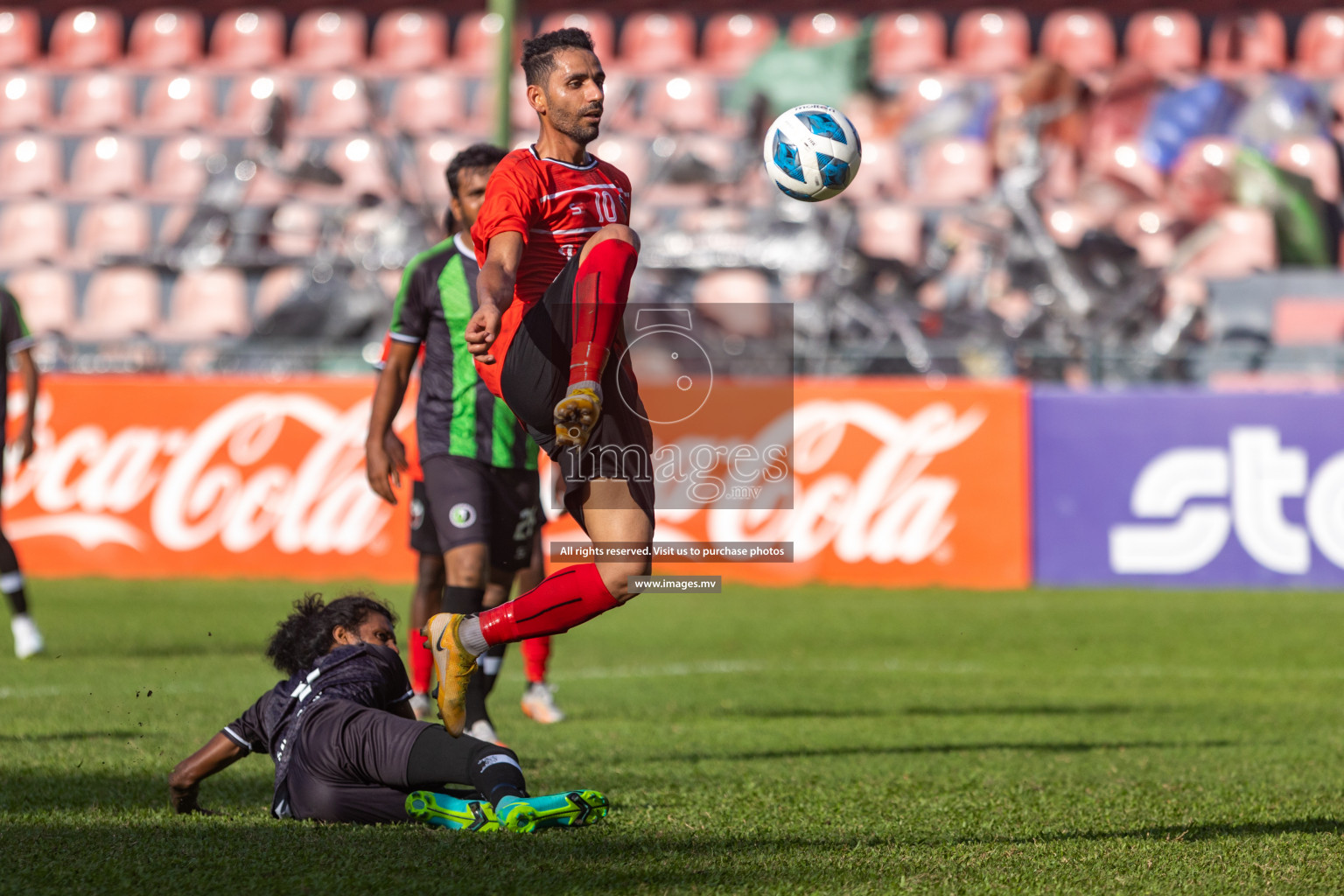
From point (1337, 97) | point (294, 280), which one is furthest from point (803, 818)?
point (1337, 97)

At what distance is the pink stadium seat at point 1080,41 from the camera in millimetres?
22531

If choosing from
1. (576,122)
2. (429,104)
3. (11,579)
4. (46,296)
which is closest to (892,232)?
(429,104)

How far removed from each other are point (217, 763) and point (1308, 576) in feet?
32.6

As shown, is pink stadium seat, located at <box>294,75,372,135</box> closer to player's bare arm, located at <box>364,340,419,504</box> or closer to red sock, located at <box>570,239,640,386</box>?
player's bare arm, located at <box>364,340,419,504</box>

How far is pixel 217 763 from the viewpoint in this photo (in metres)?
4.66

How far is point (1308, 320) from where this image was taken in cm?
1593

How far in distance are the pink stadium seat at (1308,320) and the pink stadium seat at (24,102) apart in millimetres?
16030

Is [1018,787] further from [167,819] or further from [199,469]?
[199,469]

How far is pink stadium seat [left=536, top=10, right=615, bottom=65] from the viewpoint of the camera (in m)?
23.3

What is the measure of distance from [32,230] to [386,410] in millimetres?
15696

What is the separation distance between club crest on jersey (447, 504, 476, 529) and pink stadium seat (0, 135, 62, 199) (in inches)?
661

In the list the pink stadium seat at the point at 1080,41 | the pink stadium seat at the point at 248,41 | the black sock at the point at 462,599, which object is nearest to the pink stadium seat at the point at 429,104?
the pink stadium seat at the point at 248,41

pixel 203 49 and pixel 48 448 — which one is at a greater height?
pixel 203 49

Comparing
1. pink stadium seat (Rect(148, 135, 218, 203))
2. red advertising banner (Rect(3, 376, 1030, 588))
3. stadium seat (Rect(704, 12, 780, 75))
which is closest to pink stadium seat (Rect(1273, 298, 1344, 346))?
red advertising banner (Rect(3, 376, 1030, 588))
